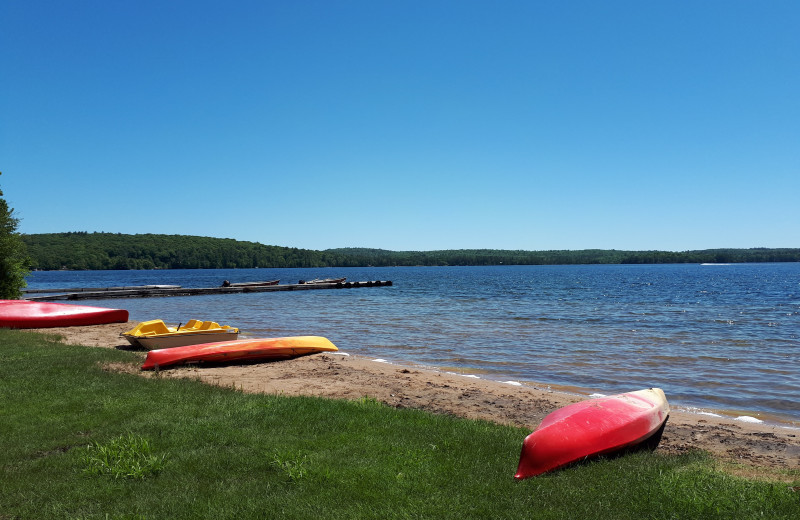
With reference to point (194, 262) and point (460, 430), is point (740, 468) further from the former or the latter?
point (194, 262)

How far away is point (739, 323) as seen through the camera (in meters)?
26.6

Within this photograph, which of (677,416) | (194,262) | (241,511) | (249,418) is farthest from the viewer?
(194,262)

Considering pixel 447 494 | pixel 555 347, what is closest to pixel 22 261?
pixel 555 347

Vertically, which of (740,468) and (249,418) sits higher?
(249,418)

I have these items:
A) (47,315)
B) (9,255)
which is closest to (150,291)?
(9,255)

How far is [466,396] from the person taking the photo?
10906mm

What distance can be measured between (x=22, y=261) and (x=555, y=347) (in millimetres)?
29045

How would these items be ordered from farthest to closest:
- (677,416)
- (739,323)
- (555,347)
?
(739,323)
(555,347)
(677,416)

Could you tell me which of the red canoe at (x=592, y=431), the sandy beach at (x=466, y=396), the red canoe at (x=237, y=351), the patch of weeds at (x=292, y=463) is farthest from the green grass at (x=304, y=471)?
the red canoe at (x=237, y=351)

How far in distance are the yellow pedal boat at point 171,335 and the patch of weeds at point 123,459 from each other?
10.9 m

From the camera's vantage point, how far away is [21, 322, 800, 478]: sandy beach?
784 centimetres

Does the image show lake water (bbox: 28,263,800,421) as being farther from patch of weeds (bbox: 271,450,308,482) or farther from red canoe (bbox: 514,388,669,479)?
patch of weeds (bbox: 271,450,308,482)

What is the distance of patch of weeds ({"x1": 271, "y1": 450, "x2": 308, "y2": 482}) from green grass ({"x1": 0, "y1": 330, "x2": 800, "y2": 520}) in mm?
15

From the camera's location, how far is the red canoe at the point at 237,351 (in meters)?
12.9
